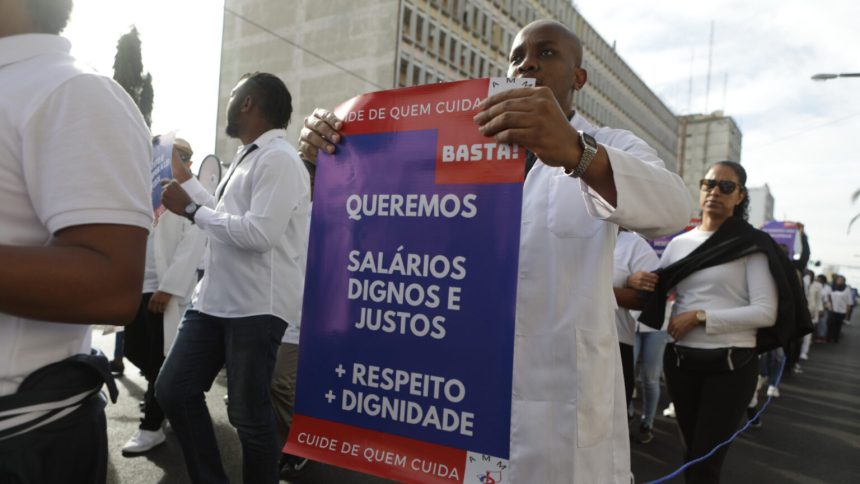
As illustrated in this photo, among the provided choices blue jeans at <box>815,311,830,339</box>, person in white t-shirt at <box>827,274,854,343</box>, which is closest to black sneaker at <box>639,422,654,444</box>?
blue jeans at <box>815,311,830,339</box>

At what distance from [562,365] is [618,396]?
273 mm

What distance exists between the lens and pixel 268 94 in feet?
10.2

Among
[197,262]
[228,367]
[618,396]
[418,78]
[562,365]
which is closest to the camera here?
[562,365]

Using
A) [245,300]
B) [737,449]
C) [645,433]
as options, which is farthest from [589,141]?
[737,449]

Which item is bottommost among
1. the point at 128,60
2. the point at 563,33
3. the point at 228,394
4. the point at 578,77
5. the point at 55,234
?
the point at 228,394

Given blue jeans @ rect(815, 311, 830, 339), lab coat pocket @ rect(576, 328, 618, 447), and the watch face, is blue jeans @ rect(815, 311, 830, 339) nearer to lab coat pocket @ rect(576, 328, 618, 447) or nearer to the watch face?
lab coat pocket @ rect(576, 328, 618, 447)

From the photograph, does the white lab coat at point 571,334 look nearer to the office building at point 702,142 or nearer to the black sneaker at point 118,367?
the black sneaker at point 118,367

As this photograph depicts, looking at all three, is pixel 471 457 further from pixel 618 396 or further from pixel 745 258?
pixel 745 258

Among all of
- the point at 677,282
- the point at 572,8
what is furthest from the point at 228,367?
the point at 572,8

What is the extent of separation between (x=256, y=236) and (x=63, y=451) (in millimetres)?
1677

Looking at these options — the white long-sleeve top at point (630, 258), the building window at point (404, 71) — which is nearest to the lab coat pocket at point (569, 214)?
the white long-sleeve top at point (630, 258)

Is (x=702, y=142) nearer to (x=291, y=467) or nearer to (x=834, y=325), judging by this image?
(x=834, y=325)

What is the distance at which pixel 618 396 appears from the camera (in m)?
1.80

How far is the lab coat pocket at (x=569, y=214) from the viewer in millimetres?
1700
